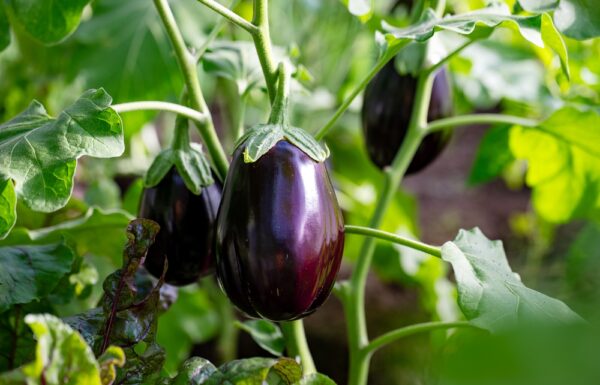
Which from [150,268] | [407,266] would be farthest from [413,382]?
[150,268]

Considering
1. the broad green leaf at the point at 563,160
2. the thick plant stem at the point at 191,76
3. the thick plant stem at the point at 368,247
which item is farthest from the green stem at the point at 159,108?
→ the broad green leaf at the point at 563,160

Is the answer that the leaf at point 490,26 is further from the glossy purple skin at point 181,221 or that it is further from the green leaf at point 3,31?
the green leaf at point 3,31

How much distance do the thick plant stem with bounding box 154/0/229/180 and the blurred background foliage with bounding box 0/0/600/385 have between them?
7 centimetres

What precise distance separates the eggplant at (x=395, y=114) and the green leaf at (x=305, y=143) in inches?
12.1

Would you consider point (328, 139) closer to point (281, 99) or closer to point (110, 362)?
point (281, 99)

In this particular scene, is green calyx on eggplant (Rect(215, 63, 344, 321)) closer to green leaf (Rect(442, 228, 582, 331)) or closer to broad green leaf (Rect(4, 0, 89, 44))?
green leaf (Rect(442, 228, 582, 331))

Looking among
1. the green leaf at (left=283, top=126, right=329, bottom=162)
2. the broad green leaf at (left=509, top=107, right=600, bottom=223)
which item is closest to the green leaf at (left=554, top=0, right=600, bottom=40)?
the broad green leaf at (left=509, top=107, right=600, bottom=223)

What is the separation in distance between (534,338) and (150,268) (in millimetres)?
499

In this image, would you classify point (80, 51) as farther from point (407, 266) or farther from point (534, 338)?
point (534, 338)

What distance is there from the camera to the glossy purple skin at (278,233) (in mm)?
525

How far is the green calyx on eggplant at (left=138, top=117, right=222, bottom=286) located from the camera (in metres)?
0.65

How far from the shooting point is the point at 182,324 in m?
1.18

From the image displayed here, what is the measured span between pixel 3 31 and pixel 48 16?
79 millimetres

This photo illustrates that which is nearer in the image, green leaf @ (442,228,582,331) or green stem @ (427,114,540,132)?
green leaf @ (442,228,582,331)
